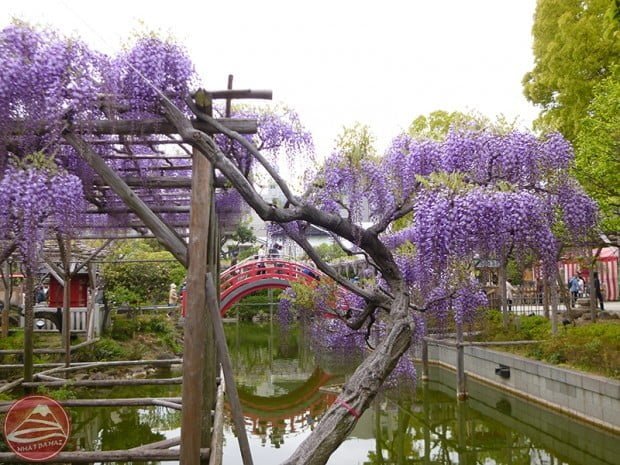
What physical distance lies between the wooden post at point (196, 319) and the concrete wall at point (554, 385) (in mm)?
5440

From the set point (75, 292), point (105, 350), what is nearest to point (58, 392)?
point (105, 350)

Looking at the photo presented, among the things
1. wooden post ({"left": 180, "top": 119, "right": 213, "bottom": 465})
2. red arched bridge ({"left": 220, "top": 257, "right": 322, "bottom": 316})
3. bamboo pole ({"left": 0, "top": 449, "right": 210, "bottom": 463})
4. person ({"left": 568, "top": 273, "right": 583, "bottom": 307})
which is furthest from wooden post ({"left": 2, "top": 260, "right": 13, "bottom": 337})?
person ({"left": 568, "top": 273, "right": 583, "bottom": 307})

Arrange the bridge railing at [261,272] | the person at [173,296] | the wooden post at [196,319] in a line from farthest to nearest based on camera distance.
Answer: the person at [173,296], the bridge railing at [261,272], the wooden post at [196,319]

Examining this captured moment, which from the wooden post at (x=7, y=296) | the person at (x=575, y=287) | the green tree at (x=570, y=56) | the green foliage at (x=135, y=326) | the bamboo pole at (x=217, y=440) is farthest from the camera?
the person at (x=575, y=287)

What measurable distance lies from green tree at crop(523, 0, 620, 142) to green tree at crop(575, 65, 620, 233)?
272 centimetres

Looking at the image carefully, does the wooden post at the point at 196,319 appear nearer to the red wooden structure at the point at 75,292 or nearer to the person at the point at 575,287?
the red wooden structure at the point at 75,292

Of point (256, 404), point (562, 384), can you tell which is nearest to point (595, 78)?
point (562, 384)

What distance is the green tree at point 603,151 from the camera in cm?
691

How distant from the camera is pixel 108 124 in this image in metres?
3.73

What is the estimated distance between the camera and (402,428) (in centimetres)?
900

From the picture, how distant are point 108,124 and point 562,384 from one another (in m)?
7.13

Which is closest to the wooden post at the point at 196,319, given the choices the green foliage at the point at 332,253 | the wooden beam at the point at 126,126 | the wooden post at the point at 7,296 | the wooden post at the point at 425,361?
the wooden beam at the point at 126,126

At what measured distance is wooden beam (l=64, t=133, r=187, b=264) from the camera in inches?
140

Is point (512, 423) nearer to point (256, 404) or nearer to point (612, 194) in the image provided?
point (612, 194)
